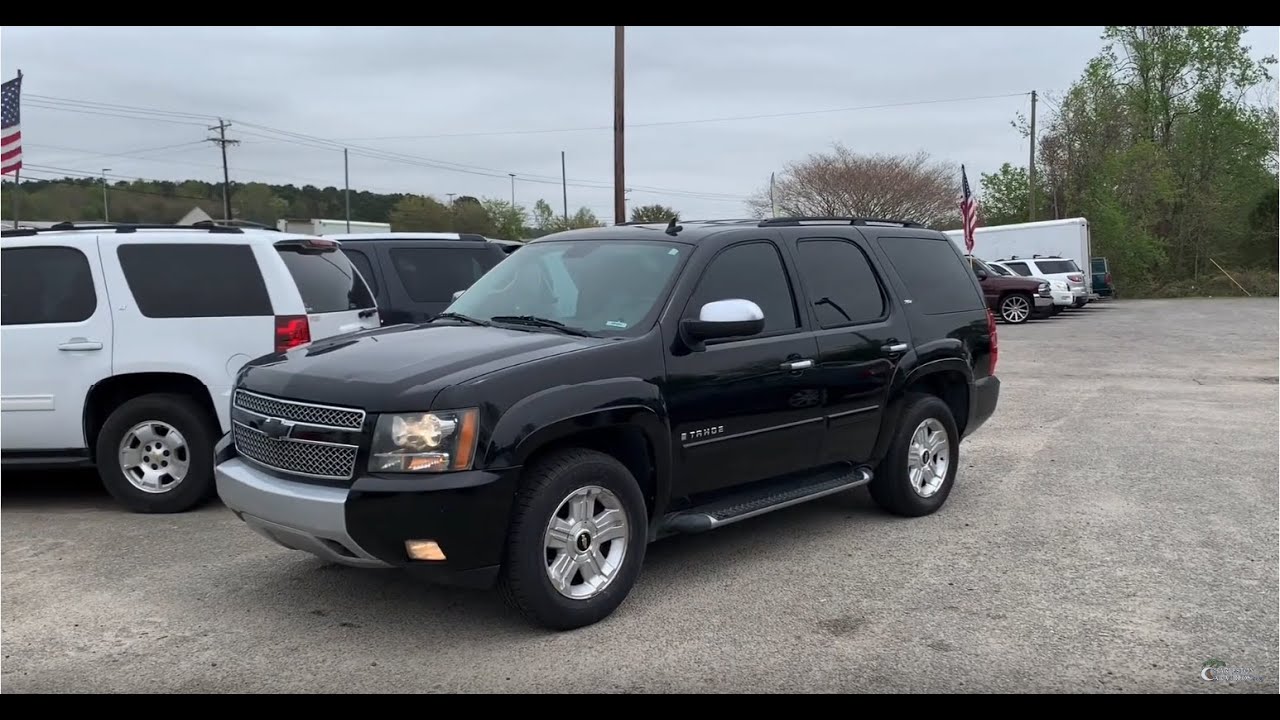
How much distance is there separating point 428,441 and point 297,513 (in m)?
0.63

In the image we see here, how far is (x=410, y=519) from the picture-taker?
385 cm

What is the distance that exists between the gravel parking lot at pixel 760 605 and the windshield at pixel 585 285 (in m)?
1.34

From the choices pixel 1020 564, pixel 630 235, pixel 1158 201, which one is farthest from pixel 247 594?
pixel 1158 201

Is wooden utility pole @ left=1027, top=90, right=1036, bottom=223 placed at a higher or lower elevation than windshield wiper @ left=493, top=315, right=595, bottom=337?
higher

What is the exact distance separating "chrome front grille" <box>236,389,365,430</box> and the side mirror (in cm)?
160

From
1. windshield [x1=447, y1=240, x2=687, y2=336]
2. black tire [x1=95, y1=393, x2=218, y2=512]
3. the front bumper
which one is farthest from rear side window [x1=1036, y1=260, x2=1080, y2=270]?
the front bumper

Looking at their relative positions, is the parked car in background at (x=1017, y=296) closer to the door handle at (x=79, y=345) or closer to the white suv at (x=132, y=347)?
the white suv at (x=132, y=347)

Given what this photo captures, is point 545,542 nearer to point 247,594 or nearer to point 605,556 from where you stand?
point 605,556

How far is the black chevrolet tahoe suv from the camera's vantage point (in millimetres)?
3932

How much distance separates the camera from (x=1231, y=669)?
3.88 m

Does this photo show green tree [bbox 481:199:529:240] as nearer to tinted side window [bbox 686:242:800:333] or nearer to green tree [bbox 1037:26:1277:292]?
green tree [bbox 1037:26:1277:292]
